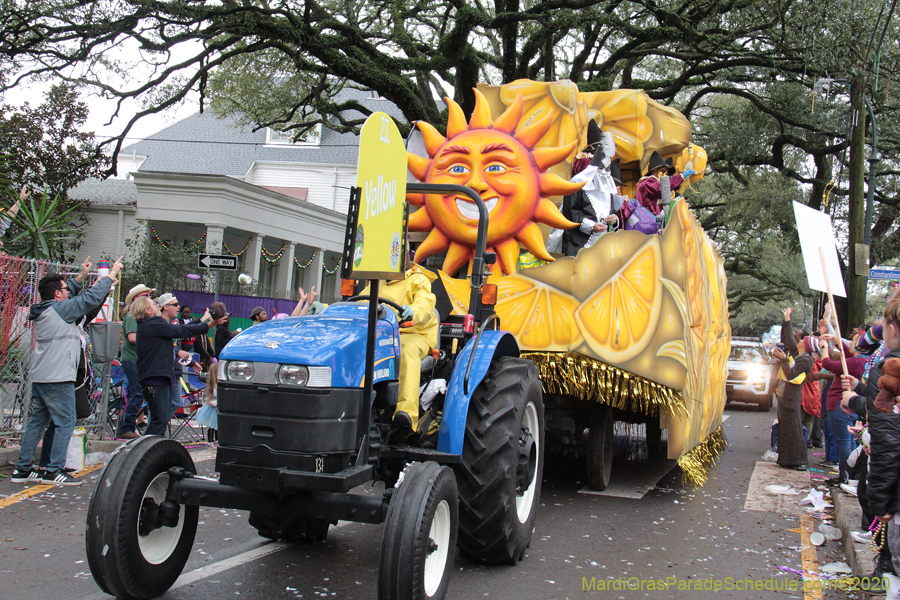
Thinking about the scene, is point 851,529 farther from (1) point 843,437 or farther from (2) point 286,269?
(2) point 286,269

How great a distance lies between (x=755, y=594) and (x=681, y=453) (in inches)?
94.4

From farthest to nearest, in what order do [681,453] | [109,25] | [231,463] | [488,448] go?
[109,25] < [681,453] < [488,448] < [231,463]

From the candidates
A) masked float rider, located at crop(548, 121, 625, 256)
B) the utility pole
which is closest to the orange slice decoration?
masked float rider, located at crop(548, 121, 625, 256)

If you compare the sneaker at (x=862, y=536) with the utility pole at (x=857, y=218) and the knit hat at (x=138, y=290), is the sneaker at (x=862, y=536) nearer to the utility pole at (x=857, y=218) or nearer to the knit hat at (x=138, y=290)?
the knit hat at (x=138, y=290)

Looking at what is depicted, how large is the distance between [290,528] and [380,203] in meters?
2.48

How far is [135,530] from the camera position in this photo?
3.77 meters

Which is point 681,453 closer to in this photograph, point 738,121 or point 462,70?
point 462,70

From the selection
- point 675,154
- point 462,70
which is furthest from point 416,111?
point 675,154

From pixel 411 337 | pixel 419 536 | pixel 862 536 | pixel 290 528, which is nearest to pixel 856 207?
pixel 862 536

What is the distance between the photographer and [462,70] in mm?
15016

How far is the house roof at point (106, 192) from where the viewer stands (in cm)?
2433

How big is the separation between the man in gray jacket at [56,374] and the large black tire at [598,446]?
188 inches

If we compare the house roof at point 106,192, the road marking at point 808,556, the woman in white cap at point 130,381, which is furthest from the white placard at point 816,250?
the house roof at point 106,192

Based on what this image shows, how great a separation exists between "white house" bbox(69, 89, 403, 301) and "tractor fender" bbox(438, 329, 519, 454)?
12.2m
